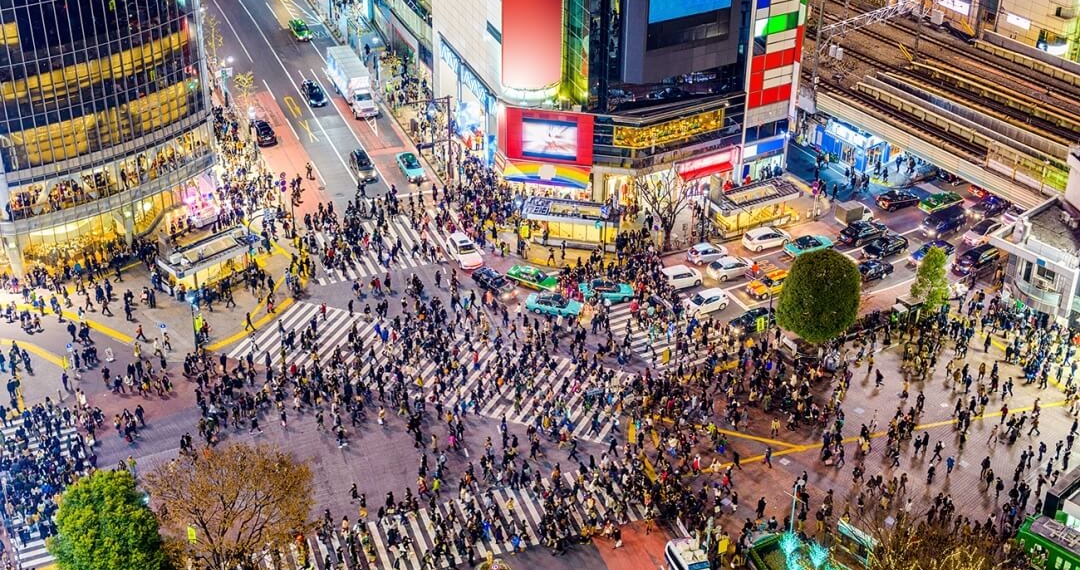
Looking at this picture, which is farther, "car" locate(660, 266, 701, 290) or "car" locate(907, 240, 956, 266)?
"car" locate(907, 240, 956, 266)

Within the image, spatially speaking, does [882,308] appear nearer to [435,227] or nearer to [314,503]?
[435,227]

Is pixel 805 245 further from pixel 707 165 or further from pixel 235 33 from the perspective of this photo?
pixel 235 33

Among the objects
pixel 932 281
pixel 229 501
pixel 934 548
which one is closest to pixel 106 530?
pixel 229 501

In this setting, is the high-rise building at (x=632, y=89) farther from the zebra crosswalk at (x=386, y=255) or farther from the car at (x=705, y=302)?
the car at (x=705, y=302)

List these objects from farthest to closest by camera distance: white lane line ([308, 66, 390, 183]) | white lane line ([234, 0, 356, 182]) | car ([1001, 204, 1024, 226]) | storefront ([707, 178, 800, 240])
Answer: white lane line ([234, 0, 356, 182])
white lane line ([308, 66, 390, 183])
storefront ([707, 178, 800, 240])
car ([1001, 204, 1024, 226])

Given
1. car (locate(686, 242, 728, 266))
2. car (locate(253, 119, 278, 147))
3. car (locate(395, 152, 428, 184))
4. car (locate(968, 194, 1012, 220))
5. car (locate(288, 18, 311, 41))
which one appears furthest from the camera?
car (locate(288, 18, 311, 41))

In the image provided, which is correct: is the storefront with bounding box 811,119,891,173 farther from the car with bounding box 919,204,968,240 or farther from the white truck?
the white truck

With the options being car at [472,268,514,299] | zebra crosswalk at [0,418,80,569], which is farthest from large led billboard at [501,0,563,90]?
zebra crosswalk at [0,418,80,569]
